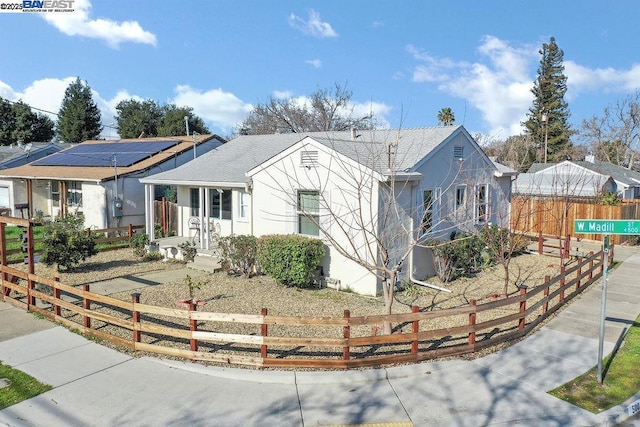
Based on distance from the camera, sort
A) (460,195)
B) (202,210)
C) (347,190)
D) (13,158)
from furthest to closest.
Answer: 1. (13,158)
2. (202,210)
3. (460,195)
4. (347,190)

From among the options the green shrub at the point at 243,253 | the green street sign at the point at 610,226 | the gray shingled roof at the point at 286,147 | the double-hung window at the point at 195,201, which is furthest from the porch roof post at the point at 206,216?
the green street sign at the point at 610,226

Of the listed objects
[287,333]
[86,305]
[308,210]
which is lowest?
[287,333]

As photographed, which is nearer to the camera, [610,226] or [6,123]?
[610,226]

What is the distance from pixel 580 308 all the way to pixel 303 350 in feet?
23.0

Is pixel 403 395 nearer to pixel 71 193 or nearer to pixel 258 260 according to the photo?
pixel 258 260

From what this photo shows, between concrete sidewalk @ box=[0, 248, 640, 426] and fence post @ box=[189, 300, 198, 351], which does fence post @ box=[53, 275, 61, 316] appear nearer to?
concrete sidewalk @ box=[0, 248, 640, 426]

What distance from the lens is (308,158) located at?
1276 centimetres

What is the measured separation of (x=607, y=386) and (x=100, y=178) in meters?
19.7

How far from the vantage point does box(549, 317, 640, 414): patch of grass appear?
6141 mm

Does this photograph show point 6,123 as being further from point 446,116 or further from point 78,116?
point 446,116

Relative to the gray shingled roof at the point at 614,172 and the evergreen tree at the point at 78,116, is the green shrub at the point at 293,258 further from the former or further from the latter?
the evergreen tree at the point at 78,116

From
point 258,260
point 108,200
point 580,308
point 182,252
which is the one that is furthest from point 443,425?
point 108,200

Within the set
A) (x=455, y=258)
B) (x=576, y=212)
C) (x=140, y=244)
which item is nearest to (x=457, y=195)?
(x=455, y=258)

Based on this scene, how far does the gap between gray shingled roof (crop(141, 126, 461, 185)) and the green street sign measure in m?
5.15
